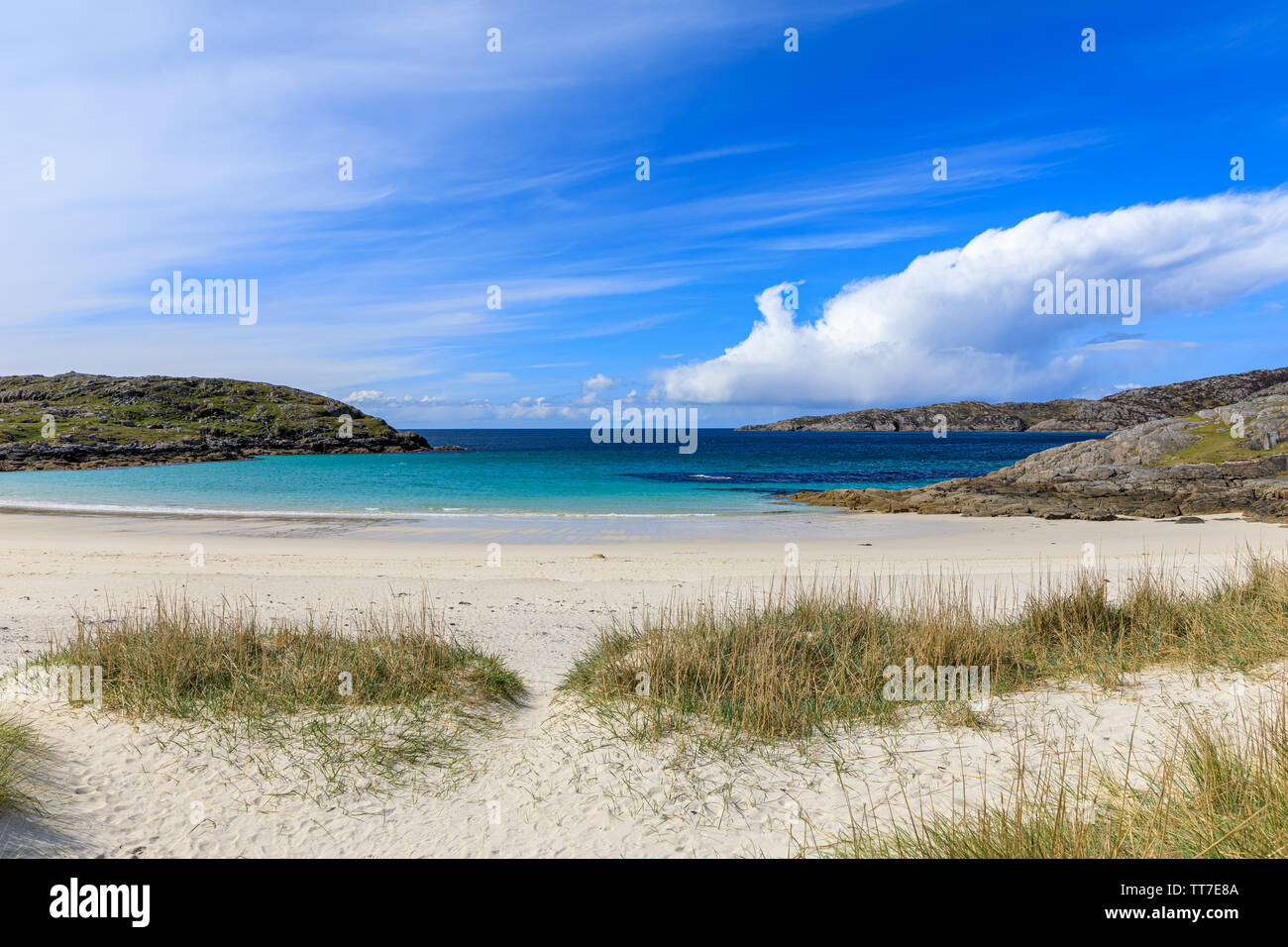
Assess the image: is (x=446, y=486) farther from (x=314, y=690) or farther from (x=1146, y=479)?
(x=314, y=690)

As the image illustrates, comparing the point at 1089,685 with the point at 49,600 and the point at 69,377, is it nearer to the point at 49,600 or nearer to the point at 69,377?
the point at 49,600

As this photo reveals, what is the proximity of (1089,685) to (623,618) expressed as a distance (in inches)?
258

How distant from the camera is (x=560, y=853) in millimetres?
4602

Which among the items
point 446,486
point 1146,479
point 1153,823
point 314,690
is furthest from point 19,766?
point 446,486

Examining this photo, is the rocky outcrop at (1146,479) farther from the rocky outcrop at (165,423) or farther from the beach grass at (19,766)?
the rocky outcrop at (165,423)

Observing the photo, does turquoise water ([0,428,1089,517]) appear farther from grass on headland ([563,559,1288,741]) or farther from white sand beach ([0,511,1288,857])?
white sand beach ([0,511,1288,857])

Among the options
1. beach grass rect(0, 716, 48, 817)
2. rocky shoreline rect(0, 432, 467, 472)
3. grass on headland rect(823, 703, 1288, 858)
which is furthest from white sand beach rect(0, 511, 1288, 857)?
rocky shoreline rect(0, 432, 467, 472)

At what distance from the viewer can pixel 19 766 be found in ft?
17.0

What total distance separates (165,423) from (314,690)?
110349mm

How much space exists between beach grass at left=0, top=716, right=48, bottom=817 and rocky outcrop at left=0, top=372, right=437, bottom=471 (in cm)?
7495

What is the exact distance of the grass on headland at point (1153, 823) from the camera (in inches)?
140

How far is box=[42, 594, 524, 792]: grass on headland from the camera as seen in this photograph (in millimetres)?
5883

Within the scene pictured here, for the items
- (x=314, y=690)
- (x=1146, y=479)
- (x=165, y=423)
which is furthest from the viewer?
(x=165, y=423)
